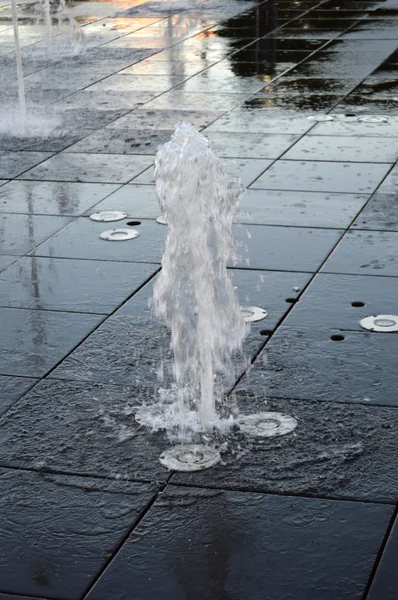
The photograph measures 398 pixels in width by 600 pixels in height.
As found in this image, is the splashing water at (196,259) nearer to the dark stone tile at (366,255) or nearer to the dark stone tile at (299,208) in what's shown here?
the dark stone tile at (366,255)

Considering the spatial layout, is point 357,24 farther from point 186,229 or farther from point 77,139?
point 186,229

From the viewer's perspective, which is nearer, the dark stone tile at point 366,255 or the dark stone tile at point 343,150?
the dark stone tile at point 366,255

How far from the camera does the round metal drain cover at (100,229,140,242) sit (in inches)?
284

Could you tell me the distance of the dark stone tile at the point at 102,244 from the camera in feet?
22.7

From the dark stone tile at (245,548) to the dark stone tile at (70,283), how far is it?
2.15m

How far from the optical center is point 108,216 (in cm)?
766

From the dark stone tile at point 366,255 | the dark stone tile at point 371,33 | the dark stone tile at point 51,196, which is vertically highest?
the dark stone tile at point 371,33

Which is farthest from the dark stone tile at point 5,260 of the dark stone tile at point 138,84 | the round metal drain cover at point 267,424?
the dark stone tile at point 138,84

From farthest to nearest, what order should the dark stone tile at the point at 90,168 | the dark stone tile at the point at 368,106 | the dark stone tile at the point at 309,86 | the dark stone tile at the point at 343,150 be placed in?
the dark stone tile at the point at 309,86 → the dark stone tile at the point at 368,106 → the dark stone tile at the point at 343,150 → the dark stone tile at the point at 90,168

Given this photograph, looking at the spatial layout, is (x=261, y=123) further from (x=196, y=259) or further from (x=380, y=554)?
(x=380, y=554)

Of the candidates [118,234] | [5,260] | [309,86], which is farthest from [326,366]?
A: [309,86]

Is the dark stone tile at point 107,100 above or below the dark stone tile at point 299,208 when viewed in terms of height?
above

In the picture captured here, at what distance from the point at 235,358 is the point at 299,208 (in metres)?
2.54

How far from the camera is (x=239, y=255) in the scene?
269 inches
